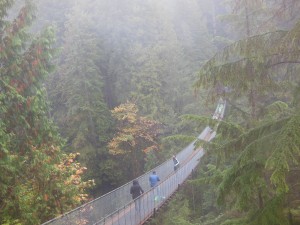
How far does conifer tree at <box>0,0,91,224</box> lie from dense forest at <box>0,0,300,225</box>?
29mm

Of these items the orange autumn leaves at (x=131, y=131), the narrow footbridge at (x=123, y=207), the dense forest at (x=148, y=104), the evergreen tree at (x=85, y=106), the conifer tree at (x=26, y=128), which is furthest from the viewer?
the evergreen tree at (x=85, y=106)

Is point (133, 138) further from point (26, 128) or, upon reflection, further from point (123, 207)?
point (26, 128)

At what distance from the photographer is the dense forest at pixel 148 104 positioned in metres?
A: 4.33

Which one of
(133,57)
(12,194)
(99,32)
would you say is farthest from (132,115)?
(12,194)

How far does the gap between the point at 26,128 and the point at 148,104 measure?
15.6 m

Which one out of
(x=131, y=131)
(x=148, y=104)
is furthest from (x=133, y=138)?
(x=148, y=104)

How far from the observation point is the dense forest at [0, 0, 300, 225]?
433 cm

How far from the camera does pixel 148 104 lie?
23797 millimetres

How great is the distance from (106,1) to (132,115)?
1029 centimetres

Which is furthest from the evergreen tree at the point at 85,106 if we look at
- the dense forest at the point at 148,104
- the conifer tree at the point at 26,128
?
the conifer tree at the point at 26,128

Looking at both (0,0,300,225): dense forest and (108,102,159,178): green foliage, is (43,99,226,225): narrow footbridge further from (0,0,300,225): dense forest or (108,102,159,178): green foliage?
(108,102,159,178): green foliage

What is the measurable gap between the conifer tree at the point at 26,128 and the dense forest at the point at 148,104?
0.10 ft

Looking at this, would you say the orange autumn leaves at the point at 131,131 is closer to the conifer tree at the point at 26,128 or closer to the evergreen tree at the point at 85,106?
the evergreen tree at the point at 85,106

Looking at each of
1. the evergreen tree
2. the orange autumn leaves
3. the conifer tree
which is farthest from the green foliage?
the conifer tree
